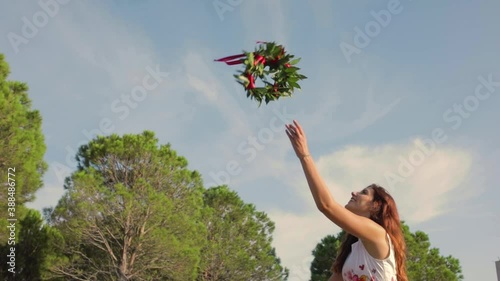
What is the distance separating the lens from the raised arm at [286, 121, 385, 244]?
2.87 meters

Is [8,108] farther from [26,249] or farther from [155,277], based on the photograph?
[155,277]

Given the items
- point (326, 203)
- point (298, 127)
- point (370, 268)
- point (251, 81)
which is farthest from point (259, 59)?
point (370, 268)

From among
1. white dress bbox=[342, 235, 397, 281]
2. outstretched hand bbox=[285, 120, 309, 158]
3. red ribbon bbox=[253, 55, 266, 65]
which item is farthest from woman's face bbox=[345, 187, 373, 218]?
red ribbon bbox=[253, 55, 266, 65]

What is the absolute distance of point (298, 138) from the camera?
3.06 meters

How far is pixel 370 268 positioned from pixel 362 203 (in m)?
0.47

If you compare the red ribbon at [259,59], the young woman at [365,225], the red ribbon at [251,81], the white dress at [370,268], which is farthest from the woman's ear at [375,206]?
the red ribbon at [259,59]

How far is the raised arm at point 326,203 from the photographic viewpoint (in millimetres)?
2869

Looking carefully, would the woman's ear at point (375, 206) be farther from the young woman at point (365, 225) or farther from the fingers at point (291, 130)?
the fingers at point (291, 130)

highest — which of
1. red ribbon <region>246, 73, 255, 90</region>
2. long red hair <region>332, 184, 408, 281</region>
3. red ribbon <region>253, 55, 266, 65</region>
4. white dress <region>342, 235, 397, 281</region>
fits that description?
red ribbon <region>253, 55, 266, 65</region>

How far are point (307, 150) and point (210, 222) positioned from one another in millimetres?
29244

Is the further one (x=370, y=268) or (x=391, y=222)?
(x=391, y=222)

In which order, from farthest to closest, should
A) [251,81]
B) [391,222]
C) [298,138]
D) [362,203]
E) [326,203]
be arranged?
1. [251,81]
2. [362,203]
3. [391,222]
4. [298,138]
5. [326,203]

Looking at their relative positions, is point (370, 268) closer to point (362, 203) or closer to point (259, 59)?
point (362, 203)

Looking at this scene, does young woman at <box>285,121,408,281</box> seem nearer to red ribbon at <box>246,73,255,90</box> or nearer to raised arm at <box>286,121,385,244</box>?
raised arm at <box>286,121,385,244</box>
